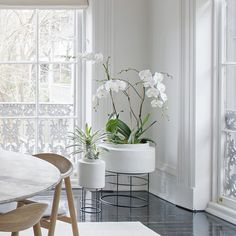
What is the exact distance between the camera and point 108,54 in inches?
193

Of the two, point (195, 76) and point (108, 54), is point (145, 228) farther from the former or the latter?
point (108, 54)

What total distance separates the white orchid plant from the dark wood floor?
2.17 feet

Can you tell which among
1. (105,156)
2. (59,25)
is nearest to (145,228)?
(105,156)

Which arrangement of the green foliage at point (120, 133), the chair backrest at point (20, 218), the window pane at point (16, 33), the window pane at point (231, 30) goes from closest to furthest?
the chair backrest at point (20, 218), the window pane at point (231, 30), the green foliage at point (120, 133), the window pane at point (16, 33)

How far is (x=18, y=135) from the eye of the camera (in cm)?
499

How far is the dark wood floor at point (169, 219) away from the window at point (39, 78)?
1.01 m

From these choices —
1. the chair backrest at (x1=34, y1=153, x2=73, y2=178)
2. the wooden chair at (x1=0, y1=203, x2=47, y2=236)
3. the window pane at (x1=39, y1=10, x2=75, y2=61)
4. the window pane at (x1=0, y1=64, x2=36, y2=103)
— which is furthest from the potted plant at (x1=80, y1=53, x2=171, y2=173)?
the wooden chair at (x1=0, y1=203, x2=47, y2=236)

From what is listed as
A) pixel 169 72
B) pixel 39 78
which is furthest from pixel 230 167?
pixel 39 78

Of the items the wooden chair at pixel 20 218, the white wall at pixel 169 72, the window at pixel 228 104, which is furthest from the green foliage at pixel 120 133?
the wooden chair at pixel 20 218

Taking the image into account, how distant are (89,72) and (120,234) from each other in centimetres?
212

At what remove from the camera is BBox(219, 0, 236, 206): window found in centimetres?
392

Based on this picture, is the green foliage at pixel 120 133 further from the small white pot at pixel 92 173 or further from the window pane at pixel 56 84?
the window pane at pixel 56 84

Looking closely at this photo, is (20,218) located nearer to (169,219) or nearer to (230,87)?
(169,219)

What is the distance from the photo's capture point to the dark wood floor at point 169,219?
Result: 3.51m
